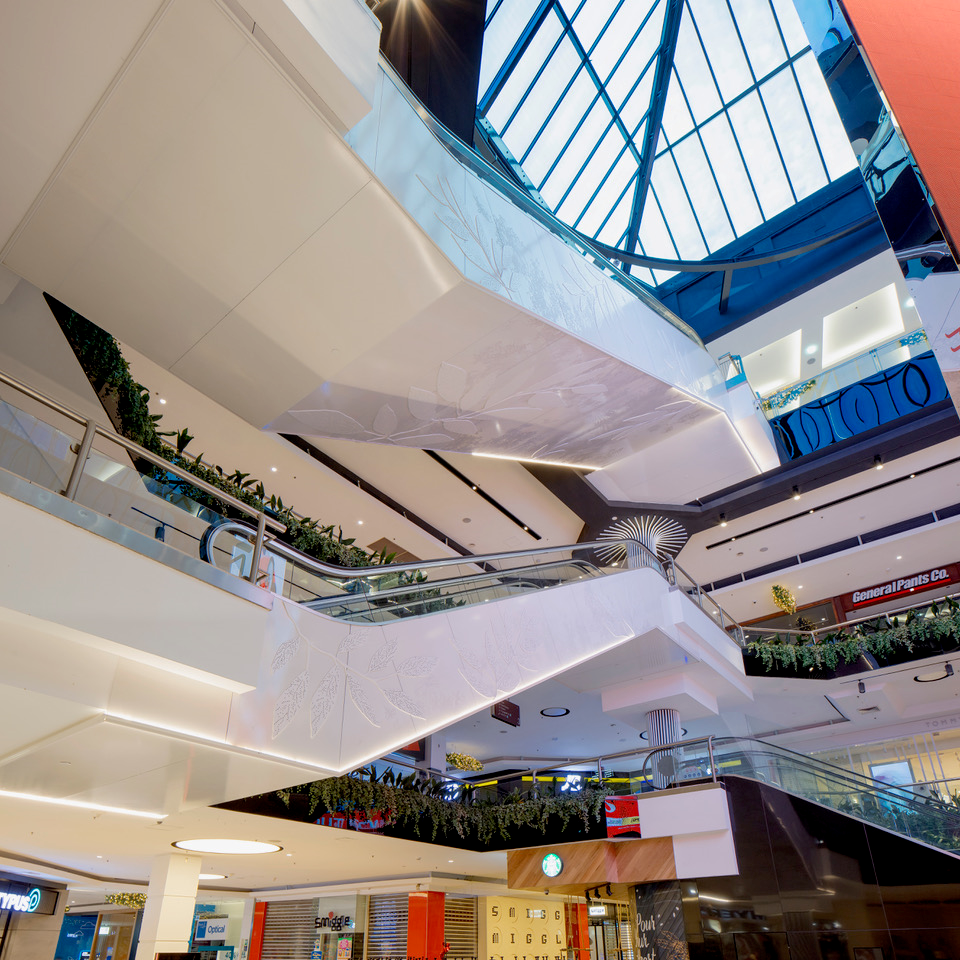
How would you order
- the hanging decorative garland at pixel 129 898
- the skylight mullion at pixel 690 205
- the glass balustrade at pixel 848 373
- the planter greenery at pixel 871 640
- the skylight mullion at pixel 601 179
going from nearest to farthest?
the planter greenery at pixel 871 640 < the glass balustrade at pixel 848 373 < the skylight mullion at pixel 601 179 < the skylight mullion at pixel 690 205 < the hanging decorative garland at pixel 129 898

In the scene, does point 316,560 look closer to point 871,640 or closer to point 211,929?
point 871,640

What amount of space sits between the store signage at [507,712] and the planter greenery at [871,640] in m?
5.59

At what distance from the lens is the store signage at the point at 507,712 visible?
14.9m

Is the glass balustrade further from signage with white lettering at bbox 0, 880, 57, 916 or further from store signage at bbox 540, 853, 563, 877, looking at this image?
signage with white lettering at bbox 0, 880, 57, 916

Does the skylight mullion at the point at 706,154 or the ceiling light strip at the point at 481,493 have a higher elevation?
the skylight mullion at the point at 706,154

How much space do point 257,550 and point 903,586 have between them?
19.7m

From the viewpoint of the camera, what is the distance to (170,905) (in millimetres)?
11203

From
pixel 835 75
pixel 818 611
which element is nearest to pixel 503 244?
pixel 835 75

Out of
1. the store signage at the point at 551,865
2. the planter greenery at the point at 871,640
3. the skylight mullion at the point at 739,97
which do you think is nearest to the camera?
the store signage at the point at 551,865

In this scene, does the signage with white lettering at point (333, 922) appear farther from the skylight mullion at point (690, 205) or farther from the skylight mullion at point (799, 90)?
the skylight mullion at point (799, 90)

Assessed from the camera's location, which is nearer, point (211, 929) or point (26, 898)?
point (26, 898)

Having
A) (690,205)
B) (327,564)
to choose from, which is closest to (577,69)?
(690,205)

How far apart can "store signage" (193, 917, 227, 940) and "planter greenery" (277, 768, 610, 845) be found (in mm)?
13214

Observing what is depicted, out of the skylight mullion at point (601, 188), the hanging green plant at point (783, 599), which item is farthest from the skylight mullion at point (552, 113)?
the hanging green plant at point (783, 599)
